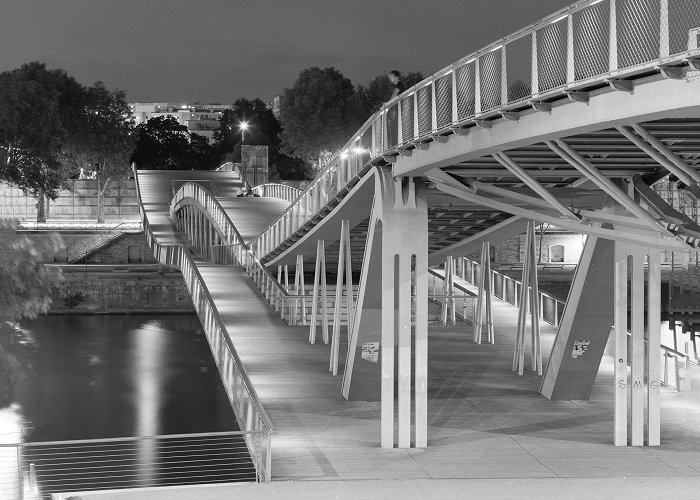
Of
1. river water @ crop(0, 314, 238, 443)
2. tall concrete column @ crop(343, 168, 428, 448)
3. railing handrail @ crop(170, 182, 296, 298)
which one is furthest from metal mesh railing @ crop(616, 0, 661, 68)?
railing handrail @ crop(170, 182, 296, 298)

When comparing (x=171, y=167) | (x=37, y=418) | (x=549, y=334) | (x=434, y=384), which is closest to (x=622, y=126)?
(x=434, y=384)

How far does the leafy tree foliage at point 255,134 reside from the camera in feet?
330

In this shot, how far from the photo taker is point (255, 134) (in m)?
110

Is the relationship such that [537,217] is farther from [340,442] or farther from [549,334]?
[549,334]

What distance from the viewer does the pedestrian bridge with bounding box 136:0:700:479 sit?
44.7 ft

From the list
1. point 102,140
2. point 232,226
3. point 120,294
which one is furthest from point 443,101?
point 102,140

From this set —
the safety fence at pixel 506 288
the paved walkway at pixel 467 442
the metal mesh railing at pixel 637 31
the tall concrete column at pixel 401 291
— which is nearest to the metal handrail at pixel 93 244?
the safety fence at pixel 506 288

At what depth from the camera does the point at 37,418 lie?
3381cm

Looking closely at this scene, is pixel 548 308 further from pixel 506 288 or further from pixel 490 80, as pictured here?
pixel 490 80

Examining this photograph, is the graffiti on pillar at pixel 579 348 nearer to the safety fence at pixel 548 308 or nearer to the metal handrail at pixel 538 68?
the safety fence at pixel 548 308

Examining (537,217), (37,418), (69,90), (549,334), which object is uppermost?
(69,90)

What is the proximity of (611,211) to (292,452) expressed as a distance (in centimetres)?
636

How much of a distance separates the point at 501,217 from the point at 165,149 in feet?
282

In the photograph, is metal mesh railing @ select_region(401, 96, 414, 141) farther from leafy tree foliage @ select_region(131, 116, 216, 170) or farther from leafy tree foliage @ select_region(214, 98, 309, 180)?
leafy tree foliage @ select_region(131, 116, 216, 170)
